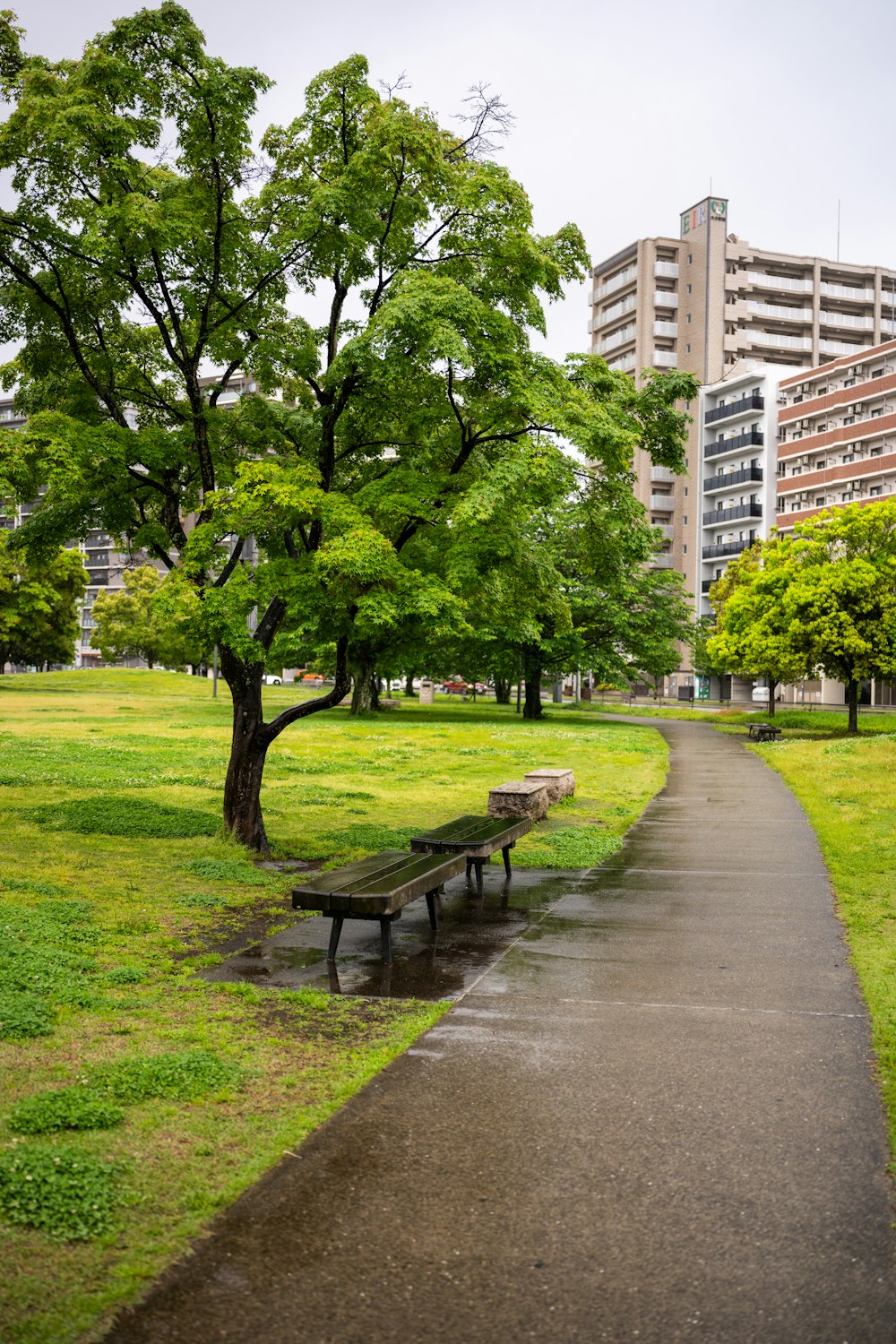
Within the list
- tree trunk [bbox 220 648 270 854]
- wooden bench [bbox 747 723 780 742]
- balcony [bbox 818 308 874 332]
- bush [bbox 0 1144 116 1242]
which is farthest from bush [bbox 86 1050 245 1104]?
balcony [bbox 818 308 874 332]

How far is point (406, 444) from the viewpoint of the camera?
495 inches

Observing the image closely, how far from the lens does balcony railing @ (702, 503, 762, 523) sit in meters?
86.7

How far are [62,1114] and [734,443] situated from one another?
Result: 89677 millimetres

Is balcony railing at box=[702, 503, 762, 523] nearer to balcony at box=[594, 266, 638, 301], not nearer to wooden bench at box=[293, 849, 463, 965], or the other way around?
balcony at box=[594, 266, 638, 301]

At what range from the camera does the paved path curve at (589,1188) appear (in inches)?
139

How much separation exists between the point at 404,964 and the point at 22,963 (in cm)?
252

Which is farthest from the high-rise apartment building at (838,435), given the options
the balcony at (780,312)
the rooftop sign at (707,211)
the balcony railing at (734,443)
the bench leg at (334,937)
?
the bench leg at (334,937)

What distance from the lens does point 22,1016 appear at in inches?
243

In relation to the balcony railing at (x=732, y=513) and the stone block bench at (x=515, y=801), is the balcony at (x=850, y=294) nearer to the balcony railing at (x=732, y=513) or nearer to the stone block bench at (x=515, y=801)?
the balcony railing at (x=732, y=513)

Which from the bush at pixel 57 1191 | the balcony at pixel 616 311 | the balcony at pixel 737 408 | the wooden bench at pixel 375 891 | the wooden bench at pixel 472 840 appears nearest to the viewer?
the bush at pixel 57 1191

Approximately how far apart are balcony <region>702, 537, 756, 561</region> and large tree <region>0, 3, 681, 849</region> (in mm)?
77779

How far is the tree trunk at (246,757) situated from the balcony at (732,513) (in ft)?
260

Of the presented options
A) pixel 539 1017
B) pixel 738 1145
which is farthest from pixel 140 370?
pixel 738 1145

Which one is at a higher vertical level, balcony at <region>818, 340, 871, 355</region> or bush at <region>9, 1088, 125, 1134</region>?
balcony at <region>818, 340, 871, 355</region>
